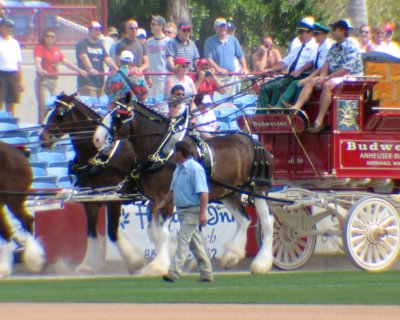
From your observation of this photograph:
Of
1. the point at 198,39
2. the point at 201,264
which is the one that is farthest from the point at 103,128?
the point at 198,39

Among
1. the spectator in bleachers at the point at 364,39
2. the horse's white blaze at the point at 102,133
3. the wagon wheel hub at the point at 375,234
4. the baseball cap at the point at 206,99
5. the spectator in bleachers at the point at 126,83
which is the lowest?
the wagon wheel hub at the point at 375,234

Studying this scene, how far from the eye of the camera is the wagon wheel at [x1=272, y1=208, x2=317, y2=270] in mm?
16609

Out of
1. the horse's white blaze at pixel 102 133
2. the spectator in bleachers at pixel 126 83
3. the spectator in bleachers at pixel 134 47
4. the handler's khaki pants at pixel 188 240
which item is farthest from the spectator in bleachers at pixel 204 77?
the handler's khaki pants at pixel 188 240

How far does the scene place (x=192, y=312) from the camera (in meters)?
11.1

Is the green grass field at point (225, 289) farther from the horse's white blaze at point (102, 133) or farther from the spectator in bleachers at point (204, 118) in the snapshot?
the spectator in bleachers at point (204, 118)

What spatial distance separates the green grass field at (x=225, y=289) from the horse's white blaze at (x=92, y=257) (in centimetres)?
87

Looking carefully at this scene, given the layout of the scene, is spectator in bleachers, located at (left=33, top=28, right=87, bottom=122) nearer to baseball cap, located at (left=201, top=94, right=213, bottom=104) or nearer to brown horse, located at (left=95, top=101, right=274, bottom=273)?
baseball cap, located at (left=201, top=94, right=213, bottom=104)

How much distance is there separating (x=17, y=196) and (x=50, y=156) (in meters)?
4.21

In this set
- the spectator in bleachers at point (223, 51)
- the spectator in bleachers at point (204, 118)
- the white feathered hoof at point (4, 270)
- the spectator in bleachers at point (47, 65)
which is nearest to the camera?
the white feathered hoof at point (4, 270)

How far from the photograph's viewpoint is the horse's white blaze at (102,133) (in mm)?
15559

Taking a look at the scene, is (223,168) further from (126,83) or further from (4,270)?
(4,270)

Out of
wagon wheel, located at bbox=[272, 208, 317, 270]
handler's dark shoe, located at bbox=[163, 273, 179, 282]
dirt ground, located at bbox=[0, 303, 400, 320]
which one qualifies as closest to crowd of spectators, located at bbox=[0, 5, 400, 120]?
wagon wheel, located at bbox=[272, 208, 317, 270]

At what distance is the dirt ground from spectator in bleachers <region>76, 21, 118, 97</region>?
10253 millimetres

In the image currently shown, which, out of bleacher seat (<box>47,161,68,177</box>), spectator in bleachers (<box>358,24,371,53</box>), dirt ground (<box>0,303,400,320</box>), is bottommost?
dirt ground (<box>0,303,400,320</box>)
